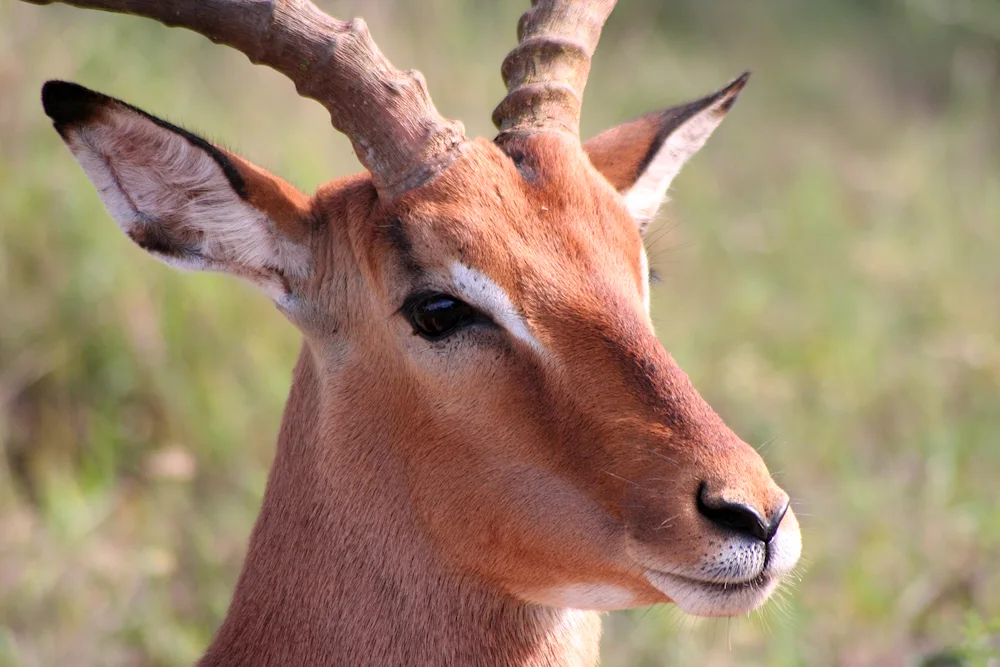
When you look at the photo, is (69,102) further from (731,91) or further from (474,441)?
(731,91)

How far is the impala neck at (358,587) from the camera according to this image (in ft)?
10.0

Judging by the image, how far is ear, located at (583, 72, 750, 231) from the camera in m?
3.68

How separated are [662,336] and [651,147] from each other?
10.3 feet

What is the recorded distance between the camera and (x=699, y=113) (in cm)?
383

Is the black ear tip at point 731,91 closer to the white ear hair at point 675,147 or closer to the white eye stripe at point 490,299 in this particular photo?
the white ear hair at point 675,147

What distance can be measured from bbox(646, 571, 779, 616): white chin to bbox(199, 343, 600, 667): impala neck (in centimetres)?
54

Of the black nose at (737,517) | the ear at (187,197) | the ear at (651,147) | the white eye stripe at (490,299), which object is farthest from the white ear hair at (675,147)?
the black nose at (737,517)

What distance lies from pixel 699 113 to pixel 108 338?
3.53 m

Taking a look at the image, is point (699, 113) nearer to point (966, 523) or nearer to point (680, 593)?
point (680, 593)

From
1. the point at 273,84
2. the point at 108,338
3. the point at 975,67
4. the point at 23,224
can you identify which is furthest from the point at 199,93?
the point at 975,67

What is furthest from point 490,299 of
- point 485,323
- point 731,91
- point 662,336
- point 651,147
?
point 662,336

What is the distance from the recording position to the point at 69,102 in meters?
2.89

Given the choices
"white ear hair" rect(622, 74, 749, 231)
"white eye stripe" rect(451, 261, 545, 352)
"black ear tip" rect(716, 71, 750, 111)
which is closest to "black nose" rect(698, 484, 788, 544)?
"white eye stripe" rect(451, 261, 545, 352)

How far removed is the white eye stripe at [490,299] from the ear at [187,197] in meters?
0.55
